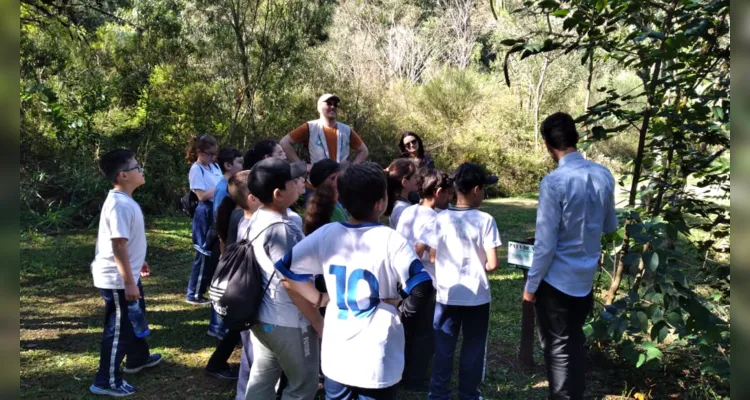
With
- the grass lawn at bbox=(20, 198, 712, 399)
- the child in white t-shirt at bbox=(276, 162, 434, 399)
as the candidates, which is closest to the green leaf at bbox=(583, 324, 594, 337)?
the grass lawn at bbox=(20, 198, 712, 399)

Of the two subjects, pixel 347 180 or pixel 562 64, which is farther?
pixel 562 64

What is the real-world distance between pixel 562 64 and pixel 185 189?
1362 cm

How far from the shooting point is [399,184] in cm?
421

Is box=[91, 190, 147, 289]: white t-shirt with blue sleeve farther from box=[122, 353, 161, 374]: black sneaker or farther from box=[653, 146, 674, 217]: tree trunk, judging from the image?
box=[653, 146, 674, 217]: tree trunk

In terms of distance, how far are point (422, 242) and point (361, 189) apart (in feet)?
4.41

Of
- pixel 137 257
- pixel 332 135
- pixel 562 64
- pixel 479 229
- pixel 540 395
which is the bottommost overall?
pixel 540 395

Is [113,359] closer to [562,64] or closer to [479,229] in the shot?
[479,229]

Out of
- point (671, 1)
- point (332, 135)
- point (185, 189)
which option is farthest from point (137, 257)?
point (185, 189)

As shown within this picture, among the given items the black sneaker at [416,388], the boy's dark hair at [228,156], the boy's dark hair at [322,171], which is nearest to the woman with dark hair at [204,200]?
the boy's dark hair at [228,156]

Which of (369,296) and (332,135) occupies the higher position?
(332,135)

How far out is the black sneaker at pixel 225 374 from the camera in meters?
4.18

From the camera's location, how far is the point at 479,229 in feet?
11.1

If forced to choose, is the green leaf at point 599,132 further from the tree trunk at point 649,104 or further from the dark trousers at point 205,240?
the dark trousers at point 205,240

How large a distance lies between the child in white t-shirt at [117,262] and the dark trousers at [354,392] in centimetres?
187
